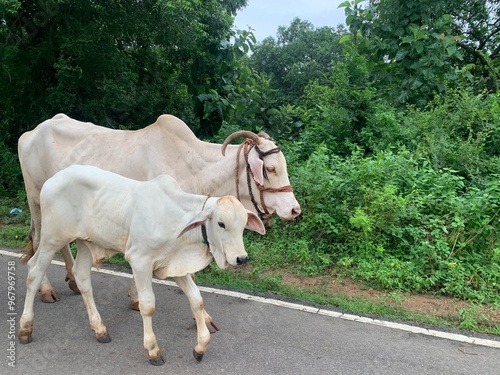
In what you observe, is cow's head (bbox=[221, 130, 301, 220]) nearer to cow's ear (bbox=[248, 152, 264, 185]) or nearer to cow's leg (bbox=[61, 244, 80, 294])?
cow's ear (bbox=[248, 152, 264, 185])

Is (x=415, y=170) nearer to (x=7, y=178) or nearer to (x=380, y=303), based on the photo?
(x=380, y=303)

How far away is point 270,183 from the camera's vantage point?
12.2ft

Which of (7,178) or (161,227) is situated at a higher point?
(161,227)

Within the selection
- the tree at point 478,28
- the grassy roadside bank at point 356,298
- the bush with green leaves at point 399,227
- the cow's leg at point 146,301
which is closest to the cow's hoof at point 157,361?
the cow's leg at point 146,301

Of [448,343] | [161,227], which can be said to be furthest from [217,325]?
[448,343]

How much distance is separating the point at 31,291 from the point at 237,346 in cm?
174

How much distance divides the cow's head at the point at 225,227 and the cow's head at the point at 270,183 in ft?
2.61

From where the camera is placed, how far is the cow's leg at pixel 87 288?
3.38 meters

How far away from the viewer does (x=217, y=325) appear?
365cm

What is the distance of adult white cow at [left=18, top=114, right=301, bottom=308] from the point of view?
3709 millimetres

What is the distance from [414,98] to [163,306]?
630 cm

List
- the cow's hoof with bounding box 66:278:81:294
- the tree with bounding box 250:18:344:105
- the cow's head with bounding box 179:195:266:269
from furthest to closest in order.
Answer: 1. the tree with bounding box 250:18:344:105
2. the cow's hoof with bounding box 66:278:81:294
3. the cow's head with bounding box 179:195:266:269

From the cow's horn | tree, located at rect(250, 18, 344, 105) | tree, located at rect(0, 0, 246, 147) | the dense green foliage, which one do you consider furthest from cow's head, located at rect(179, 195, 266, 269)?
tree, located at rect(250, 18, 344, 105)

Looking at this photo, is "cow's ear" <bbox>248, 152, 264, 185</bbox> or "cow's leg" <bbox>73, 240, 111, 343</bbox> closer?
"cow's leg" <bbox>73, 240, 111, 343</bbox>
